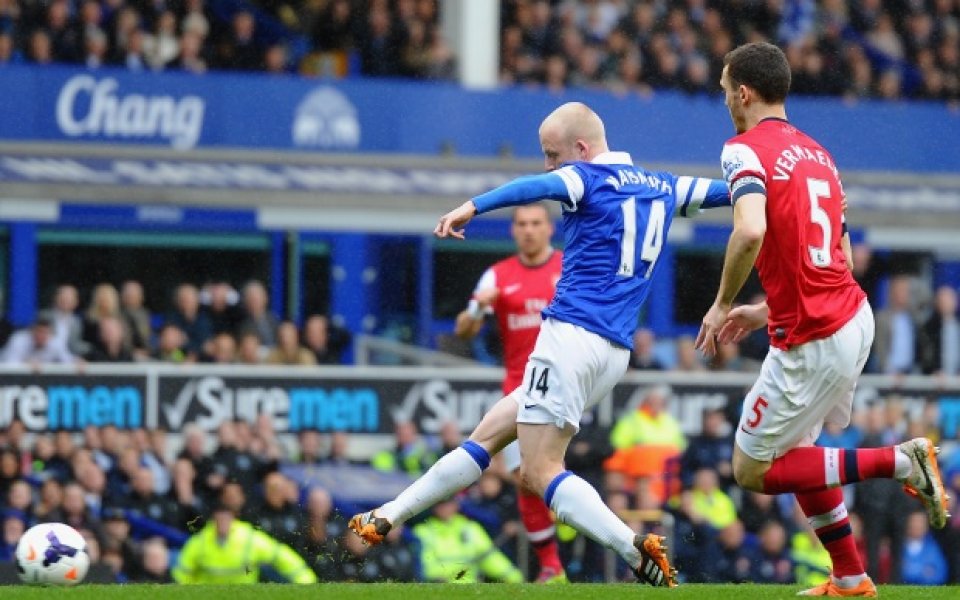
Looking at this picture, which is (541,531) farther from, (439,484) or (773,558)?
(773,558)

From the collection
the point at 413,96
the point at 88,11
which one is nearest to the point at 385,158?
the point at 413,96

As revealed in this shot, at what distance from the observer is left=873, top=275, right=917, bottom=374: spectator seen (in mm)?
19609

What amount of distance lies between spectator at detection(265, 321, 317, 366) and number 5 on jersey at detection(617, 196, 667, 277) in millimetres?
8774

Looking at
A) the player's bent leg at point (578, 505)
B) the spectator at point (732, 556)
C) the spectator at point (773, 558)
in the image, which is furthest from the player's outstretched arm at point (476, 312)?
the spectator at point (773, 558)

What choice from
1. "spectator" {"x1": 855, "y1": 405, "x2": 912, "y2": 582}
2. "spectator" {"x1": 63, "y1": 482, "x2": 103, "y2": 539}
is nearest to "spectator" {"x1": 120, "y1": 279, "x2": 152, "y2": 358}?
"spectator" {"x1": 63, "y1": 482, "x2": 103, "y2": 539}

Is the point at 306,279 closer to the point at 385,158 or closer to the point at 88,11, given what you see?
the point at 385,158

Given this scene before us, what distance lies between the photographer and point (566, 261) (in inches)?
335

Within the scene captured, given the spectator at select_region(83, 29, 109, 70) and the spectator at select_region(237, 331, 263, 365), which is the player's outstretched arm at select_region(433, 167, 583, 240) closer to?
the spectator at select_region(237, 331, 263, 365)

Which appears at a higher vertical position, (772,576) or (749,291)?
(749,291)

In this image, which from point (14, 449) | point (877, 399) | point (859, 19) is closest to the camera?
point (14, 449)

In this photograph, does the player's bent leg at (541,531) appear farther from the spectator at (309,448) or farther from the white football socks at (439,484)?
the spectator at (309,448)

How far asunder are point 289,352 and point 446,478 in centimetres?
845

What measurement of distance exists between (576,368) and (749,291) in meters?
14.6

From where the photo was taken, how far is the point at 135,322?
17578 mm
